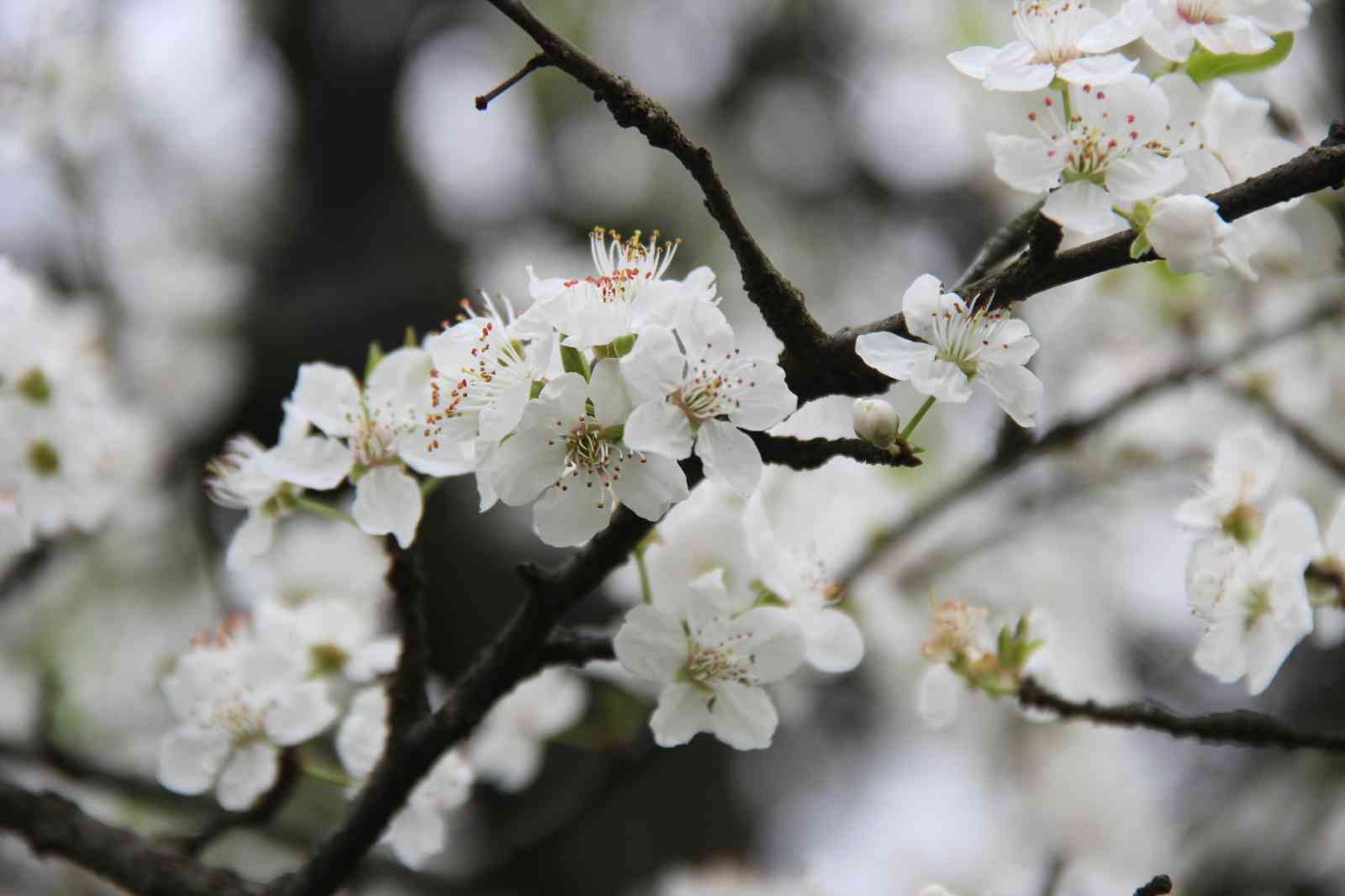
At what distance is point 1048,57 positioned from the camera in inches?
40.8

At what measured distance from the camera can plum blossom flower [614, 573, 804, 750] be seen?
3.55 ft

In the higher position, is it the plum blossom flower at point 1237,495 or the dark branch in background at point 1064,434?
the plum blossom flower at point 1237,495

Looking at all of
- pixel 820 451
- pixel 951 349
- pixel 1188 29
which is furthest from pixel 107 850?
pixel 1188 29

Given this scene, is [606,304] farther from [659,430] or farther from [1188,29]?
[1188,29]

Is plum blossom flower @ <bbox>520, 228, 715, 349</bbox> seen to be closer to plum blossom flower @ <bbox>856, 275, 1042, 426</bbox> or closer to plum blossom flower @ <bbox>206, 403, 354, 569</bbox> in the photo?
plum blossom flower @ <bbox>856, 275, 1042, 426</bbox>

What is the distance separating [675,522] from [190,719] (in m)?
0.61

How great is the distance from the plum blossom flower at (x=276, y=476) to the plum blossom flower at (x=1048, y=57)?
687 millimetres

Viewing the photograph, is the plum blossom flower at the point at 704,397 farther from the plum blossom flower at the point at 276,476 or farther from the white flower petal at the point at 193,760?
the white flower petal at the point at 193,760

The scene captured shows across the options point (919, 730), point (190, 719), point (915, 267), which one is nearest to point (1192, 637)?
point (919, 730)

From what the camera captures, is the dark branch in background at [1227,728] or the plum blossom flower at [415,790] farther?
the plum blossom flower at [415,790]

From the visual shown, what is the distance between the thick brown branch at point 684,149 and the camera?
857mm

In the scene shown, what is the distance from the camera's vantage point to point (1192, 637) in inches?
132

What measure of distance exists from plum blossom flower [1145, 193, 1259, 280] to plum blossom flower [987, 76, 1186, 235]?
36mm

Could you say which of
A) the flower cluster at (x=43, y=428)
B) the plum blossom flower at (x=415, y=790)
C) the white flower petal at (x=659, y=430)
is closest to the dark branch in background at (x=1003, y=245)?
the white flower petal at (x=659, y=430)
